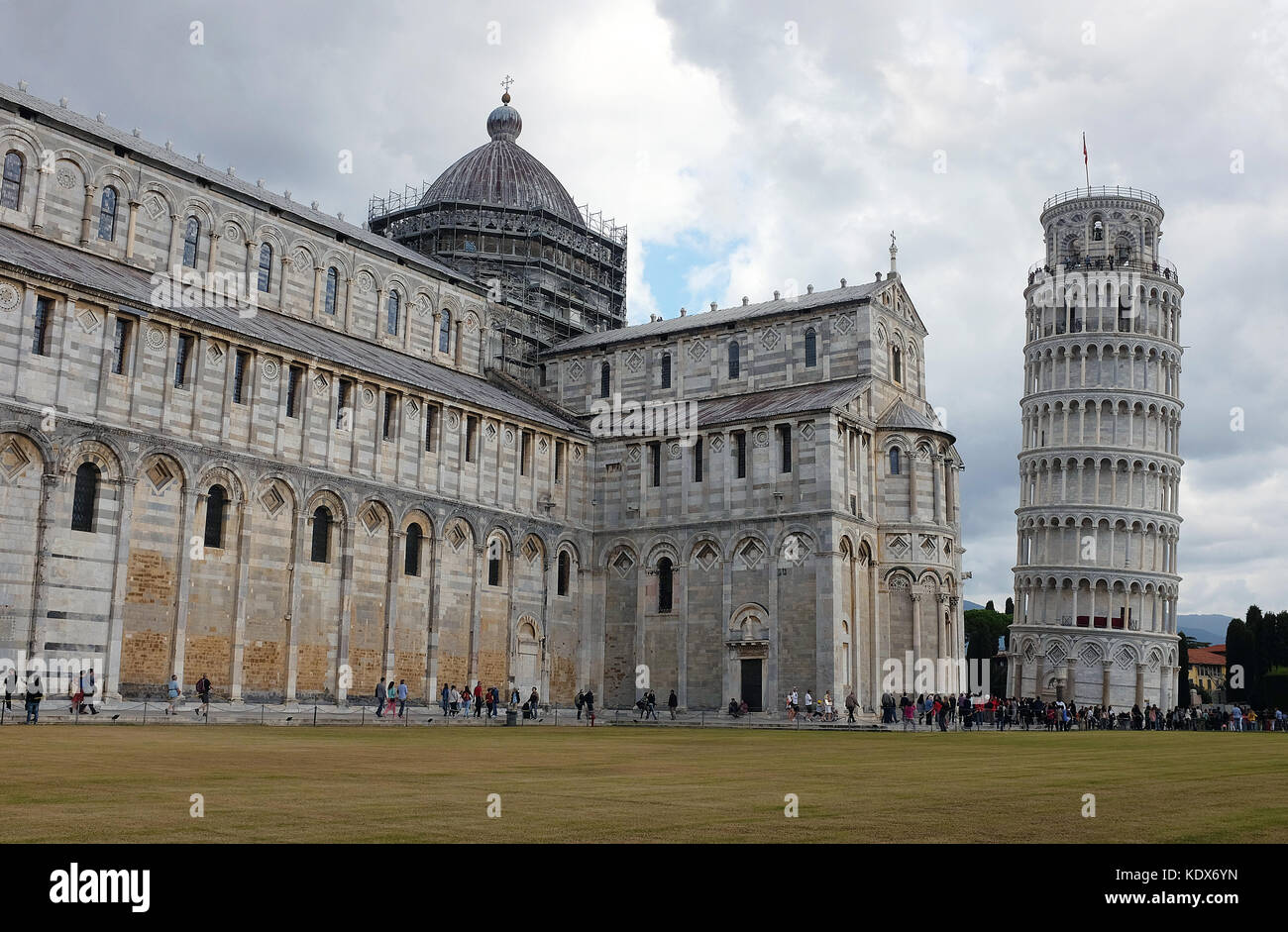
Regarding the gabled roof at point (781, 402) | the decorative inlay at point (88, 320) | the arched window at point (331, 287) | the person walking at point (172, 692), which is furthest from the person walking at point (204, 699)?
the gabled roof at point (781, 402)

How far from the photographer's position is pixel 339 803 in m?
12.3

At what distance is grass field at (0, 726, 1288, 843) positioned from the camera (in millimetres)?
10258

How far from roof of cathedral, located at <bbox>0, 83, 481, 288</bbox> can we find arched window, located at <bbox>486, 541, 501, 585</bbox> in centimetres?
1617

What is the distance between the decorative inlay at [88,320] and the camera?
128 ft

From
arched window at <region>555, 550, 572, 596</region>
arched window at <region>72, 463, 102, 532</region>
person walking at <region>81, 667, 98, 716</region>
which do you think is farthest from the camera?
arched window at <region>555, 550, 572, 596</region>

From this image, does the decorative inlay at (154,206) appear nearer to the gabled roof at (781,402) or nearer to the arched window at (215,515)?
the arched window at (215,515)

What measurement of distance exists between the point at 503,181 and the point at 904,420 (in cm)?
3016

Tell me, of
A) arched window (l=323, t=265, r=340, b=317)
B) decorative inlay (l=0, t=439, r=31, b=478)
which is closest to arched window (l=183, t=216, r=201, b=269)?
arched window (l=323, t=265, r=340, b=317)

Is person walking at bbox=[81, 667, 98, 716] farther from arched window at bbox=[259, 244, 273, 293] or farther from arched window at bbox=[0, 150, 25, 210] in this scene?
arched window at bbox=[259, 244, 273, 293]

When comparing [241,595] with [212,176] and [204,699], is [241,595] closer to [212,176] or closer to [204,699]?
[204,699]
